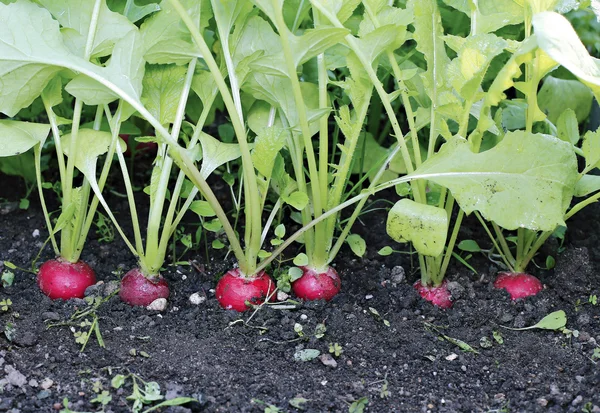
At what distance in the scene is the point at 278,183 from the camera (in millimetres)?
1517

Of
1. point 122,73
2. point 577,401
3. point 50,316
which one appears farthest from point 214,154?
point 577,401

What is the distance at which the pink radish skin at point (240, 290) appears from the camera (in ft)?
4.72

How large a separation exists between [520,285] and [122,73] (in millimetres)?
941

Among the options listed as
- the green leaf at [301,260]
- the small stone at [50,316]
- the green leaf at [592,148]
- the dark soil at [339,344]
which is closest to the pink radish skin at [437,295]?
the dark soil at [339,344]

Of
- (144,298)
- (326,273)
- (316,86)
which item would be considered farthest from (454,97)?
(144,298)

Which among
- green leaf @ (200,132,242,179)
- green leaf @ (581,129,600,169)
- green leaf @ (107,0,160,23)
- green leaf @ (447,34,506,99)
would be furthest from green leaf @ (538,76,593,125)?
green leaf @ (107,0,160,23)

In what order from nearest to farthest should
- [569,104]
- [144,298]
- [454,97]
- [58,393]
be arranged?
[58,393]
[454,97]
[144,298]
[569,104]

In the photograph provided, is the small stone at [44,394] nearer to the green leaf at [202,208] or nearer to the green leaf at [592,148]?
the green leaf at [202,208]

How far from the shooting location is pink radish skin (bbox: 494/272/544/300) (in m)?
1.49

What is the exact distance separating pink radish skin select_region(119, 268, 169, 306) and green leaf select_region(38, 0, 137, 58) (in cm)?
48

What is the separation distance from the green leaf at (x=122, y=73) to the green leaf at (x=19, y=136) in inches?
5.8

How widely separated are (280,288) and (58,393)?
49 centimetres

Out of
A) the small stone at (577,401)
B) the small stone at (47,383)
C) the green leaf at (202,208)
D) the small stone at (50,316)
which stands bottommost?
the small stone at (50,316)

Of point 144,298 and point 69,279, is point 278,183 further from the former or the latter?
point 69,279
